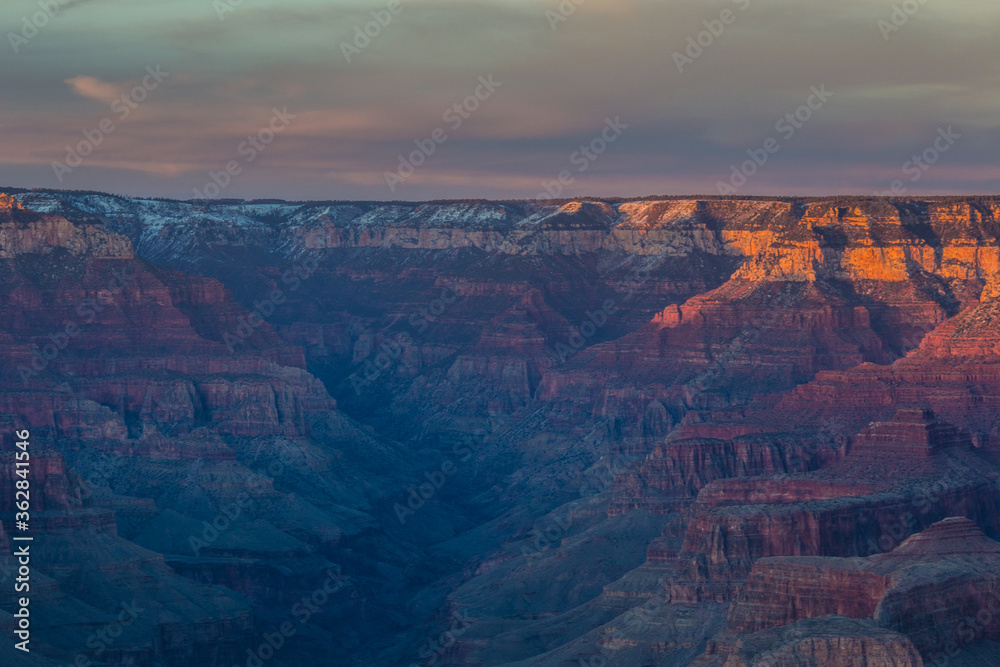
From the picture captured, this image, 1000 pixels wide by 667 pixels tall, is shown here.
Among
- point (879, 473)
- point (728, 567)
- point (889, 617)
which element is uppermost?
point (879, 473)

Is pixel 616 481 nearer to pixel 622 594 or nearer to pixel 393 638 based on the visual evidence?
pixel 393 638

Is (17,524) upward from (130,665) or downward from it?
upward

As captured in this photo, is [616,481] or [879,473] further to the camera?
[616,481]

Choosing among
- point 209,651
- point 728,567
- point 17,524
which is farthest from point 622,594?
point 17,524

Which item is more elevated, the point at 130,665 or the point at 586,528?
the point at 586,528

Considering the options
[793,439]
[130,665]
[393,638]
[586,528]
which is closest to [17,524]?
[130,665]

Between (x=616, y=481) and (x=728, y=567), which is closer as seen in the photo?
(x=728, y=567)

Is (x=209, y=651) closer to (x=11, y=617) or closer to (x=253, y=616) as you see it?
(x=253, y=616)

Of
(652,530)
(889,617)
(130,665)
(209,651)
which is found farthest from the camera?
(652,530)

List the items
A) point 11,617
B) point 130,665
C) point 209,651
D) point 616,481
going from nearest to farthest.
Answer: point 11,617 → point 130,665 → point 209,651 → point 616,481
